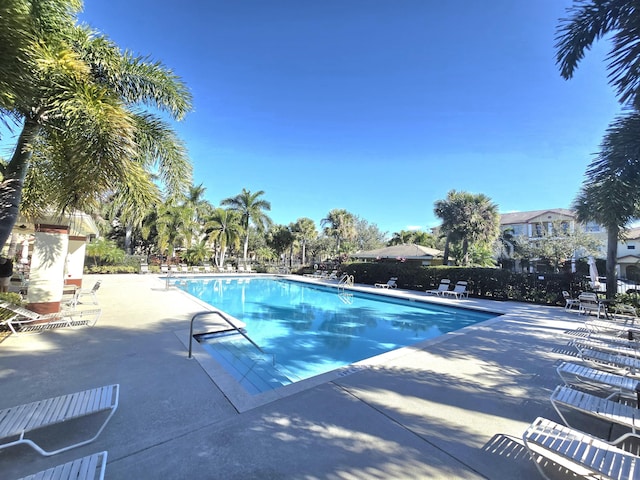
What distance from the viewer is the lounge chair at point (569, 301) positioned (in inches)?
437

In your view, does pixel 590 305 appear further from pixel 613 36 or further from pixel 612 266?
pixel 613 36

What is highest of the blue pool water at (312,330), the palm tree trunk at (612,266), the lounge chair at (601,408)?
the palm tree trunk at (612,266)

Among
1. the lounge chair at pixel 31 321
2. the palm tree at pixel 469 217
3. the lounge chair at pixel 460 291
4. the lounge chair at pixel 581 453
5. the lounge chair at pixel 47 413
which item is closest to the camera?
the lounge chair at pixel 581 453

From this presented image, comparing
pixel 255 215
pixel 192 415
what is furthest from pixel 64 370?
pixel 255 215

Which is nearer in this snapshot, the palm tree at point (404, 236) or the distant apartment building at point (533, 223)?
the distant apartment building at point (533, 223)

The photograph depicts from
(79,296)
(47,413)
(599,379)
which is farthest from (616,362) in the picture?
(79,296)

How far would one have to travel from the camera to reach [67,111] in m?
4.46

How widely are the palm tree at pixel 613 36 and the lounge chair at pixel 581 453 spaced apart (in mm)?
5036

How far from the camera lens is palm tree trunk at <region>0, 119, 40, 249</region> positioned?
4812 millimetres

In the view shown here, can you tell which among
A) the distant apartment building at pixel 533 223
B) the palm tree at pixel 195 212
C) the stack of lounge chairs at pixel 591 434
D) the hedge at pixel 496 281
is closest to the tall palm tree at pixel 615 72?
the stack of lounge chairs at pixel 591 434

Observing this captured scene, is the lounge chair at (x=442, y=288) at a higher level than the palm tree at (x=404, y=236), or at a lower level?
lower

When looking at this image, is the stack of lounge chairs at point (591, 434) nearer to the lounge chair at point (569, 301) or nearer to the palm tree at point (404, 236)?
the lounge chair at point (569, 301)

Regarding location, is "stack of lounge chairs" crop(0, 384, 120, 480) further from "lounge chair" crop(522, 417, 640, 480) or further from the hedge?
the hedge

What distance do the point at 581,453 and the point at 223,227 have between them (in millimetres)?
29431
